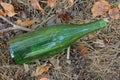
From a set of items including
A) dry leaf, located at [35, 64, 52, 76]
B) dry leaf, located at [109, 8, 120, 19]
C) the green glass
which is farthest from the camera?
dry leaf, located at [109, 8, 120, 19]

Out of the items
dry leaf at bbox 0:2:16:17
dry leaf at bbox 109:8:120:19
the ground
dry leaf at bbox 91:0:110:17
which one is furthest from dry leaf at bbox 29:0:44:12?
dry leaf at bbox 109:8:120:19

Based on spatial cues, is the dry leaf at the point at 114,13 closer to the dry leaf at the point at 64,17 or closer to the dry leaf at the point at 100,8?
the dry leaf at the point at 100,8

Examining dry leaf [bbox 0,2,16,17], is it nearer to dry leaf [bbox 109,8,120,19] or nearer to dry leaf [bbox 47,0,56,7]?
dry leaf [bbox 47,0,56,7]

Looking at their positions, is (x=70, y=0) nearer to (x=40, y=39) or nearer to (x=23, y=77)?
(x=40, y=39)

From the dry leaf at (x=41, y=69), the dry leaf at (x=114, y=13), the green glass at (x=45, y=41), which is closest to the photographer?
the green glass at (x=45, y=41)

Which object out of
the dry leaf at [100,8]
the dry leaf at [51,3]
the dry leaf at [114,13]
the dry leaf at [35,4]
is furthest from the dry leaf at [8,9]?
the dry leaf at [114,13]

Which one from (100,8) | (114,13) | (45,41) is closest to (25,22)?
(45,41)
